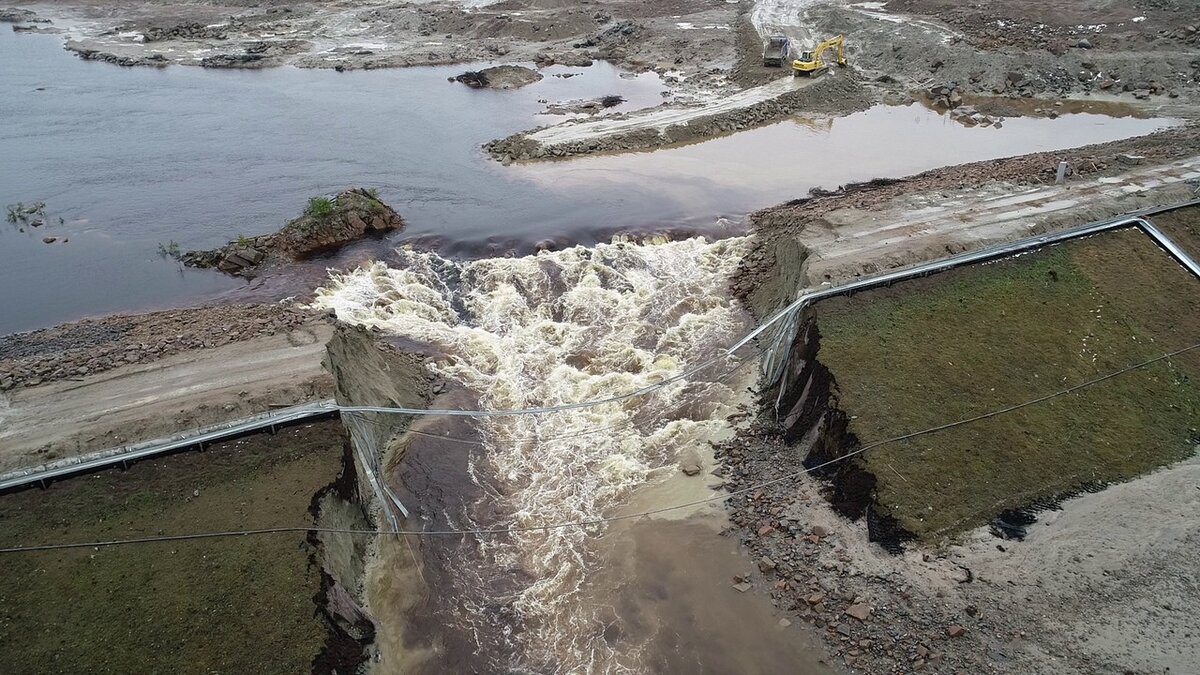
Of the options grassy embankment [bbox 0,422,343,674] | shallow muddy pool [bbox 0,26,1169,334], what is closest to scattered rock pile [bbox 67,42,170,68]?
shallow muddy pool [bbox 0,26,1169,334]

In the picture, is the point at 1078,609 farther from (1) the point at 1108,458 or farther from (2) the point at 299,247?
(2) the point at 299,247

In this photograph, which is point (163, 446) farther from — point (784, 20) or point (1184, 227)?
point (784, 20)

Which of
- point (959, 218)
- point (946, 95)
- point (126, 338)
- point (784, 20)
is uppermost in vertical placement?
point (784, 20)

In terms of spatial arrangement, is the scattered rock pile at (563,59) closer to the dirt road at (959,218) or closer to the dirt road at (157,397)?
the dirt road at (959,218)

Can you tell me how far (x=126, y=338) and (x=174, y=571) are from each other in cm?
1226

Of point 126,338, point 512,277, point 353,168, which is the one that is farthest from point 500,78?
point 126,338

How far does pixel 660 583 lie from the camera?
15.8 m

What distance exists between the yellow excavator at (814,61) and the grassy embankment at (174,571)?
43.9m

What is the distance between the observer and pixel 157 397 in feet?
56.9

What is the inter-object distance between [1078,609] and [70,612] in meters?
19.3

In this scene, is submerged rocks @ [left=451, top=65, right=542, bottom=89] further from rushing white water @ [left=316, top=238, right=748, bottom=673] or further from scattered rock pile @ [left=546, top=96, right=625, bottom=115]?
rushing white water @ [left=316, top=238, right=748, bottom=673]

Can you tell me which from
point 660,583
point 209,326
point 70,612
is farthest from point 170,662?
point 209,326

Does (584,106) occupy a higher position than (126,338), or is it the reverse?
(584,106)

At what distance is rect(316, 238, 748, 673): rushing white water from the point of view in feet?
52.3
